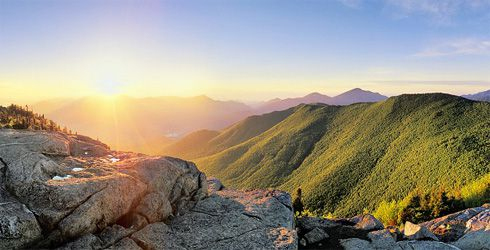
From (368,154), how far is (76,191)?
332ft

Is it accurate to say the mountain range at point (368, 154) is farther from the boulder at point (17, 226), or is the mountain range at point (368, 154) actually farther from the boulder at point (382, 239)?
the boulder at point (17, 226)

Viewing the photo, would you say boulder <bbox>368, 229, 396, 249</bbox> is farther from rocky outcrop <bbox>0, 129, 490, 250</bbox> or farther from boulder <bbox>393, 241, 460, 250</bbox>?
boulder <bbox>393, 241, 460, 250</bbox>

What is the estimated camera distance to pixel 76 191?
46.8 feet

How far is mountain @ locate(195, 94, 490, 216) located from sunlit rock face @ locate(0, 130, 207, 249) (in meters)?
63.1

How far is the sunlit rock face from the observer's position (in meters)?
13.1

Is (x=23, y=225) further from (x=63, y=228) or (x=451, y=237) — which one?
(x=451, y=237)

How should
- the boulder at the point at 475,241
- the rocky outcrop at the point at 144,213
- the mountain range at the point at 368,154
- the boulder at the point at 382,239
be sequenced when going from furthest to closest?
1. the mountain range at the point at 368,154
2. the boulder at the point at 475,241
3. the boulder at the point at 382,239
4. the rocky outcrop at the point at 144,213

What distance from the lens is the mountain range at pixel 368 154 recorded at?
256 ft

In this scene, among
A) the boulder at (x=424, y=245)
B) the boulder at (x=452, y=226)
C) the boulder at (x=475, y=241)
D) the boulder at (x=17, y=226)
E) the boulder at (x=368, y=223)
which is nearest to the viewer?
the boulder at (x=17, y=226)

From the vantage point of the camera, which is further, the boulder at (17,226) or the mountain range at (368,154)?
the mountain range at (368,154)

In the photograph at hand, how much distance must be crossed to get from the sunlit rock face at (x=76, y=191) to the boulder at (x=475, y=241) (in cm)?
1444

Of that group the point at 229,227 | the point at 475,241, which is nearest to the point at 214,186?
the point at 229,227

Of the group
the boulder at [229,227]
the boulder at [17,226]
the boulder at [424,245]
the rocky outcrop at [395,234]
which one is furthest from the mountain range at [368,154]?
the boulder at [17,226]

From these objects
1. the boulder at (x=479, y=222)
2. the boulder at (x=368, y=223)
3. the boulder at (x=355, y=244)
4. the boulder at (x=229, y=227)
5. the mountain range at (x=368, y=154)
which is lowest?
the mountain range at (x=368, y=154)
